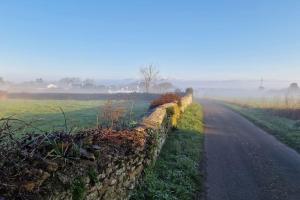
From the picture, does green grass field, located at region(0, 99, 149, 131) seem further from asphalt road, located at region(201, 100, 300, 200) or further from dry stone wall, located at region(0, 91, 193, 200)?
asphalt road, located at region(201, 100, 300, 200)

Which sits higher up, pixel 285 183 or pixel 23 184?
pixel 23 184

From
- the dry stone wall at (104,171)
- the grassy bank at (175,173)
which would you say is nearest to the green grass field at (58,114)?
the dry stone wall at (104,171)

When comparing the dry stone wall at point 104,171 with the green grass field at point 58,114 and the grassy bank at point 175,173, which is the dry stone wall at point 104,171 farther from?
the green grass field at point 58,114

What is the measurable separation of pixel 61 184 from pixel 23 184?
2.44ft

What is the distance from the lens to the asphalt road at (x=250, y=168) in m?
9.40

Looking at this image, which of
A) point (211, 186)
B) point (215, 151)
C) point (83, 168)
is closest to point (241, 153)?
point (215, 151)

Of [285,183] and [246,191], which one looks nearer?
[246,191]

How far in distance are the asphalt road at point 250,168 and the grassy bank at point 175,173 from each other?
400 mm

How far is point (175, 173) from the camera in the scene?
10.2 meters

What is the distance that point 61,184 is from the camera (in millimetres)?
5211

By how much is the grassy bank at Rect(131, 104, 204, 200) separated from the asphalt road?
400 millimetres

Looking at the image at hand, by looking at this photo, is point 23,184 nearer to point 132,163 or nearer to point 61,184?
point 61,184

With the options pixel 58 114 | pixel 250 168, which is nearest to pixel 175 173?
pixel 250 168

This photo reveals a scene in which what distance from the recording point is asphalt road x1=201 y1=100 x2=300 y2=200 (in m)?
9.40
